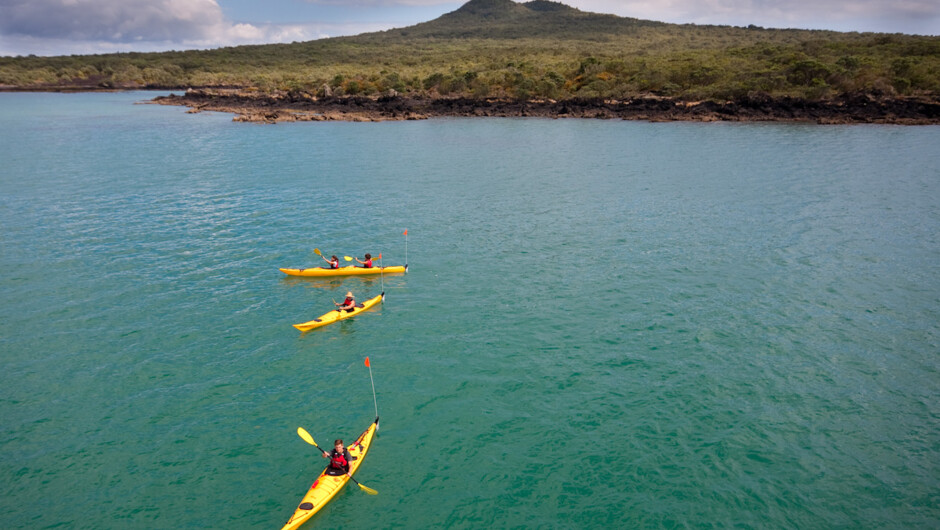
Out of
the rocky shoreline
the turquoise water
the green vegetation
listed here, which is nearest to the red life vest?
the turquoise water

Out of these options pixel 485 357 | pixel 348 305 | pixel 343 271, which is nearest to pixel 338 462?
pixel 485 357

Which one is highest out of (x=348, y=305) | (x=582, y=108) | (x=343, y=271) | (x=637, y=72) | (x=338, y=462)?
(x=637, y=72)

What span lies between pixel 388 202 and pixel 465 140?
3604cm

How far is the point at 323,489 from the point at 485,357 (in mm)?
8805

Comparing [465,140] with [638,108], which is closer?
[465,140]

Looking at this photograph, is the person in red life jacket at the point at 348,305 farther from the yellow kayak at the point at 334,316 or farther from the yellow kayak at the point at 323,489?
the yellow kayak at the point at 323,489

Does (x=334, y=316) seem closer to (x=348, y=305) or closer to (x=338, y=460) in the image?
(x=348, y=305)

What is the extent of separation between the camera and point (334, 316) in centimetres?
2419

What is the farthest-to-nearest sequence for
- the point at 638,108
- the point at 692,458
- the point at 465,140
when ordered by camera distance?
1. the point at 638,108
2. the point at 465,140
3. the point at 692,458

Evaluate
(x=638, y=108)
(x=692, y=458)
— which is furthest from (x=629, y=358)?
(x=638, y=108)

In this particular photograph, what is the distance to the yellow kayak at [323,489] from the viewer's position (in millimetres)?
13344

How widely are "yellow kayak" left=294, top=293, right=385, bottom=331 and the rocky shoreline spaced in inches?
3181

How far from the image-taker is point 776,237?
115 feet

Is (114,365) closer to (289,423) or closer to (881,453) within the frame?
(289,423)
